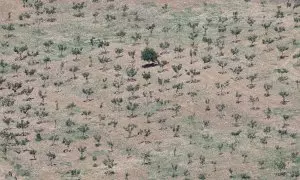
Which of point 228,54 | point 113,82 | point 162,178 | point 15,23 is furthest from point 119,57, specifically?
point 162,178

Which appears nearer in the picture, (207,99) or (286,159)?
(286,159)

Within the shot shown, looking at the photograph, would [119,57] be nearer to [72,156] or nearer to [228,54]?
[228,54]

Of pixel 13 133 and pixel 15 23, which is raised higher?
pixel 15 23

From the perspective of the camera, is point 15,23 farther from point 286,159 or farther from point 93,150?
point 286,159

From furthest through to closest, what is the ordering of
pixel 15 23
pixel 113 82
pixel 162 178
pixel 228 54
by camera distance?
pixel 15 23 < pixel 228 54 < pixel 113 82 < pixel 162 178

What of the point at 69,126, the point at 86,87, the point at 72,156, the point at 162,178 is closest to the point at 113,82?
the point at 86,87

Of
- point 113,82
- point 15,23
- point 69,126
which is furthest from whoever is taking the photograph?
point 15,23
